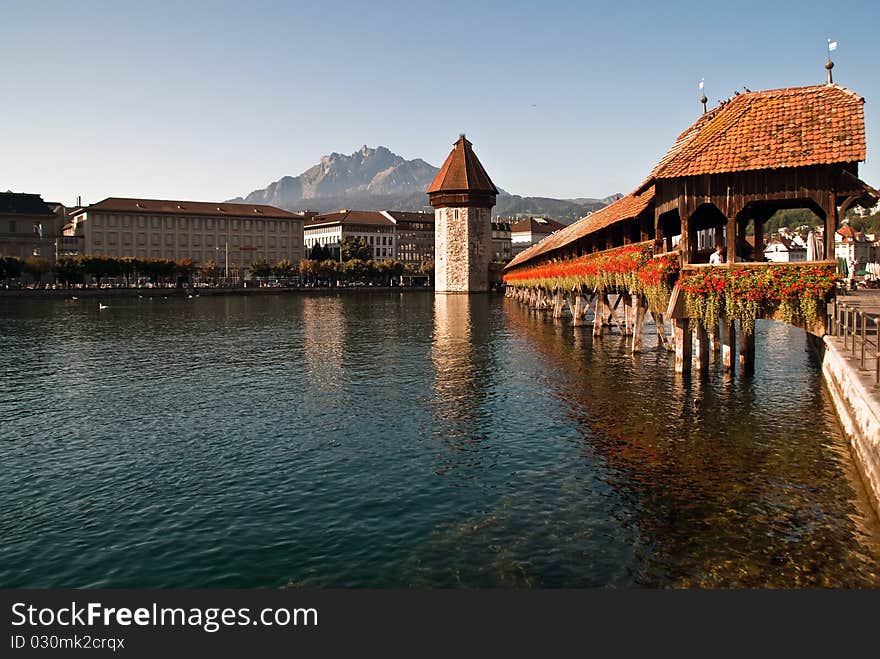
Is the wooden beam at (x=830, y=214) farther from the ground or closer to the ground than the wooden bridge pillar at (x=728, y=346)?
farther from the ground

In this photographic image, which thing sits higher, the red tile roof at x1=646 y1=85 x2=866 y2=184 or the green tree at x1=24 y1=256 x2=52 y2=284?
the green tree at x1=24 y1=256 x2=52 y2=284

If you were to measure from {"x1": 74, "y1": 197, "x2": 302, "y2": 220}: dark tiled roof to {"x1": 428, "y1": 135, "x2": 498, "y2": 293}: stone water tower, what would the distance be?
168 feet

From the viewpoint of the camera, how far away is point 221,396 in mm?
21531

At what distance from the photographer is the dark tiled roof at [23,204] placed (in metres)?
116

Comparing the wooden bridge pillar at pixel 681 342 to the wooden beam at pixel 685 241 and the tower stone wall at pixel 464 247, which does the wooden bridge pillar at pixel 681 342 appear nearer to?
the wooden beam at pixel 685 241

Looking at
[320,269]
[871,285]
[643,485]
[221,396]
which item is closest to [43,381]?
[221,396]

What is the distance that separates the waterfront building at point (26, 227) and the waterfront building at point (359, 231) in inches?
2441

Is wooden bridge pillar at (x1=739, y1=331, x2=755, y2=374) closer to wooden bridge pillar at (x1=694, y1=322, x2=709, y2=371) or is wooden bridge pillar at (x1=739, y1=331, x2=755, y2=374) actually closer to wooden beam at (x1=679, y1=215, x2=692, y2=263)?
wooden bridge pillar at (x1=694, y1=322, x2=709, y2=371)

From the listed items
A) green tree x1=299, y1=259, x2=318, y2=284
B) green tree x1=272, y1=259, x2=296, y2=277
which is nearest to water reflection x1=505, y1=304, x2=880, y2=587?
green tree x1=299, y1=259, x2=318, y2=284

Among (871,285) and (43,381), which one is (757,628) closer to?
(43,381)

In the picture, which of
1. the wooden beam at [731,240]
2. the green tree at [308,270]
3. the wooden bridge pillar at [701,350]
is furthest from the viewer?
the green tree at [308,270]

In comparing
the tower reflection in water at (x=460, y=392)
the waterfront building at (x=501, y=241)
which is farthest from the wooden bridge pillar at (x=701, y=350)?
the waterfront building at (x=501, y=241)

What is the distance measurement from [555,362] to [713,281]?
33.3 ft

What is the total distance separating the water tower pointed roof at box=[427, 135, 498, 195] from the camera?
10850 cm
